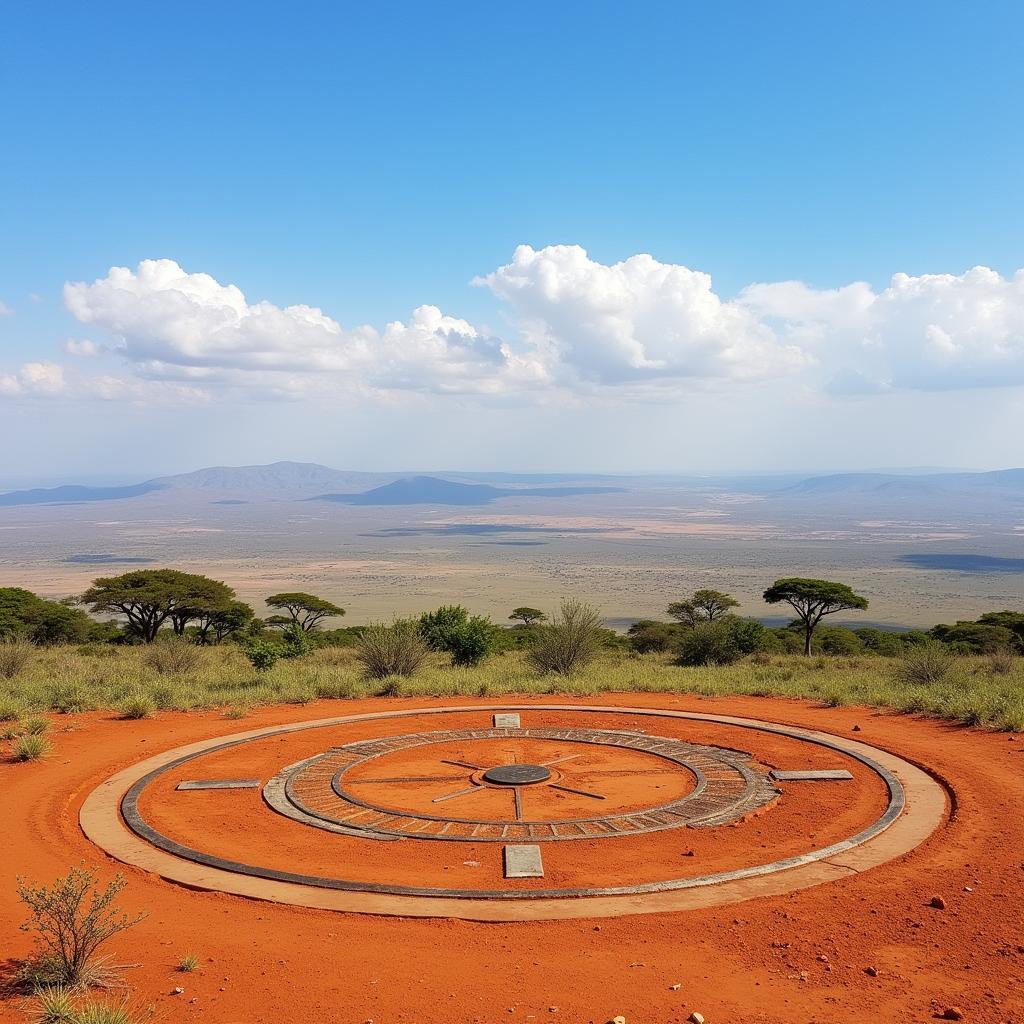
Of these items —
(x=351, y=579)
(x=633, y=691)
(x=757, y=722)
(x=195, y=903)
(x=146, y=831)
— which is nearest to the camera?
(x=195, y=903)

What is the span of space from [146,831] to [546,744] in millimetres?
6596

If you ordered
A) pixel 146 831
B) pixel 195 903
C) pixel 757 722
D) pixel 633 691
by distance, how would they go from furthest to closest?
pixel 633 691 < pixel 757 722 < pixel 146 831 < pixel 195 903

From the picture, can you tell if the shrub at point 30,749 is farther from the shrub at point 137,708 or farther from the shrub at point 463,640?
the shrub at point 463,640

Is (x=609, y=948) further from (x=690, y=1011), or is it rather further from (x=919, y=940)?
(x=919, y=940)

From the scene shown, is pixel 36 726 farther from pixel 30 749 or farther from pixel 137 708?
pixel 137 708

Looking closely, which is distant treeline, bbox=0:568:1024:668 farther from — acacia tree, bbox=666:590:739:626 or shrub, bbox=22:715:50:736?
shrub, bbox=22:715:50:736

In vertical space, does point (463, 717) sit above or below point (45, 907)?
below

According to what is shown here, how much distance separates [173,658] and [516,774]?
13923mm

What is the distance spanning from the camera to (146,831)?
33.1ft

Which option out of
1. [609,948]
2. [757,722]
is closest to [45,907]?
[609,948]

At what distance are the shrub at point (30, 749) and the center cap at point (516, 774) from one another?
7.09 m

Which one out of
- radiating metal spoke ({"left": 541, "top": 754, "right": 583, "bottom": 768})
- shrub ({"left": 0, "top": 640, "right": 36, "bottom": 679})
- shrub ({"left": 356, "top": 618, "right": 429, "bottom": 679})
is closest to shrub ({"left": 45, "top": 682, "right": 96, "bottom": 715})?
shrub ({"left": 0, "top": 640, "right": 36, "bottom": 679})

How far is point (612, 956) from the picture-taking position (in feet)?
22.7

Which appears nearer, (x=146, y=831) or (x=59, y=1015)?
(x=59, y=1015)
